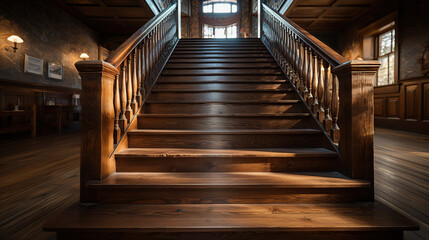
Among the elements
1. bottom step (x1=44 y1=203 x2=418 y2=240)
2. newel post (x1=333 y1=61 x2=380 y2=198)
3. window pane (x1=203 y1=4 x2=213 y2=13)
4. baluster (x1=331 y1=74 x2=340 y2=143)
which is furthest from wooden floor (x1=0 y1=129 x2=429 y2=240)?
window pane (x1=203 y1=4 x2=213 y2=13)

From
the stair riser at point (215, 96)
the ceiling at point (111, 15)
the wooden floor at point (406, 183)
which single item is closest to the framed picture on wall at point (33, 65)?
the ceiling at point (111, 15)

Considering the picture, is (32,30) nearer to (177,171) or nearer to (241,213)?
(177,171)

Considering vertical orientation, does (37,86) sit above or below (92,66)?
above

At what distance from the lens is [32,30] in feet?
14.0

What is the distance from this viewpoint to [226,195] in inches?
44.6

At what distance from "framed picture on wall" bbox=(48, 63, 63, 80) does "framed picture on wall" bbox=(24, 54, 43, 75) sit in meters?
0.25

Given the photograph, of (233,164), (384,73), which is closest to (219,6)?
(384,73)

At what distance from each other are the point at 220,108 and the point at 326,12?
5879mm

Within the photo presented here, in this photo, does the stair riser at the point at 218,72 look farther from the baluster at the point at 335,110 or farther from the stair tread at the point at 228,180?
the stair tread at the point at 228,180

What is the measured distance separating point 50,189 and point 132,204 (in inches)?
32.2

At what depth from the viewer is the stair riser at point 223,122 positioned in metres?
1.75

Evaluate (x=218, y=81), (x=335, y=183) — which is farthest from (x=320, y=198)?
(x=218, y=81)

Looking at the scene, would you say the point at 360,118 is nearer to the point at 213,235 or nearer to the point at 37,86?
the point at 213,235

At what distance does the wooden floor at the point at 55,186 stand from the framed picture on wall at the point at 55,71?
307 cm
